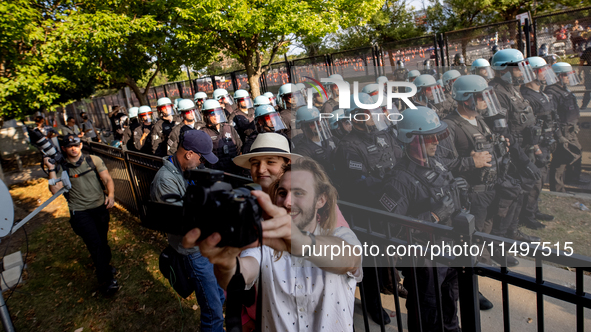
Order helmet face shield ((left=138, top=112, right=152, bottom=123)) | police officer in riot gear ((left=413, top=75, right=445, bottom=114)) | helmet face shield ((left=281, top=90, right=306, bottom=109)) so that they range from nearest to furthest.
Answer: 1. police officer in riot gear ((left=413, top=75, right=445, bottom=114))
2. helmet face shield ((left=281, top=90, right=306, bottom=109))
3. helmet face shield ((left=138, top=112, right=152, bottom=123))

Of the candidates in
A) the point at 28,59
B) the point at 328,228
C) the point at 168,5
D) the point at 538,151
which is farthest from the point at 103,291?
the point at 168,5

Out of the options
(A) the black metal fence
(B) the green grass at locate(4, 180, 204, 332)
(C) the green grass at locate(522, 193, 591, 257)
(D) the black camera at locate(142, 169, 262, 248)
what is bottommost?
(C) the green grass at locate(522, 193, 591, 257)

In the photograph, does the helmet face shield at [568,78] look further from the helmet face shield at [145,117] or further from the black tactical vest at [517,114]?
the helmet face shield at [145,117]

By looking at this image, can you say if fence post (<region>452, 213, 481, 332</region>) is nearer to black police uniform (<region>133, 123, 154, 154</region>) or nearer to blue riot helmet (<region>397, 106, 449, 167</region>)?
blue riot helmet (<region>397, 106, 449, 167</region>)

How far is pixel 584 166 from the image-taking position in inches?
255

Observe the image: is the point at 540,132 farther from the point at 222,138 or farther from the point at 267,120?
the point at 222,138

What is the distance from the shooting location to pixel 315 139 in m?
5.11

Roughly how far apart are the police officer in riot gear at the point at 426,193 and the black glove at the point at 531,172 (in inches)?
56.4

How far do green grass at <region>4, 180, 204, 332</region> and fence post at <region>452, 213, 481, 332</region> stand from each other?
2924 millimetres

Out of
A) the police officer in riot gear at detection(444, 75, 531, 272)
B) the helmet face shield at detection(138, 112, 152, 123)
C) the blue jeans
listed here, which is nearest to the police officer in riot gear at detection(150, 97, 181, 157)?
the helmet face shield at detection(138, 112, 152, 123)

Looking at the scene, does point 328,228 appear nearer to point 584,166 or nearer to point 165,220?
point 165,220

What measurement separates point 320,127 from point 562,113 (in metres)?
3.70

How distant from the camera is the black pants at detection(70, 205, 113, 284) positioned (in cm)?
454

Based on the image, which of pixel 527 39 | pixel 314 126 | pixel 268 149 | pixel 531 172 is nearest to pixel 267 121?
pixel 314 126
